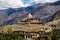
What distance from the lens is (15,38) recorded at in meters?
35.5

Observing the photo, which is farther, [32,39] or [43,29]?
[43,29]

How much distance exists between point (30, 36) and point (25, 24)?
668 cm

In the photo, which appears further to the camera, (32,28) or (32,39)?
(32,28)

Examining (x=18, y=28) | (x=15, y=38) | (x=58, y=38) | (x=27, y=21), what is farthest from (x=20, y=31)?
(x=15, y=38)

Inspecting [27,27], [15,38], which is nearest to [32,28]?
[27,27]

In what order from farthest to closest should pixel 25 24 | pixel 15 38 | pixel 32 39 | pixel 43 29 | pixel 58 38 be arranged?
1. pixel 25 24
2. pixel 43 29
3. pixel 32 39
4. pixel 58 38
5. pixel 15 38

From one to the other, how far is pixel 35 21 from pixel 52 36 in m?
13.7

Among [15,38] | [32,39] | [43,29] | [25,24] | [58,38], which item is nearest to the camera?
[15,38]

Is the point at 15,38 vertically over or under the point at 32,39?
over

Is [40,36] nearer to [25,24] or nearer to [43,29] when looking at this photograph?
[43,29]

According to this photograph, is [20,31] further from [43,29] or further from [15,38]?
[15,38]

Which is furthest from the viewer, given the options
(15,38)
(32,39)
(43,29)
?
(43,29)

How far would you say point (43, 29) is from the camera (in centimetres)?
5319

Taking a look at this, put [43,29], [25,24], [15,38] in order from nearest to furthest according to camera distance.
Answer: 1. [15,38]
2. [43,29]
3. [25,24]
